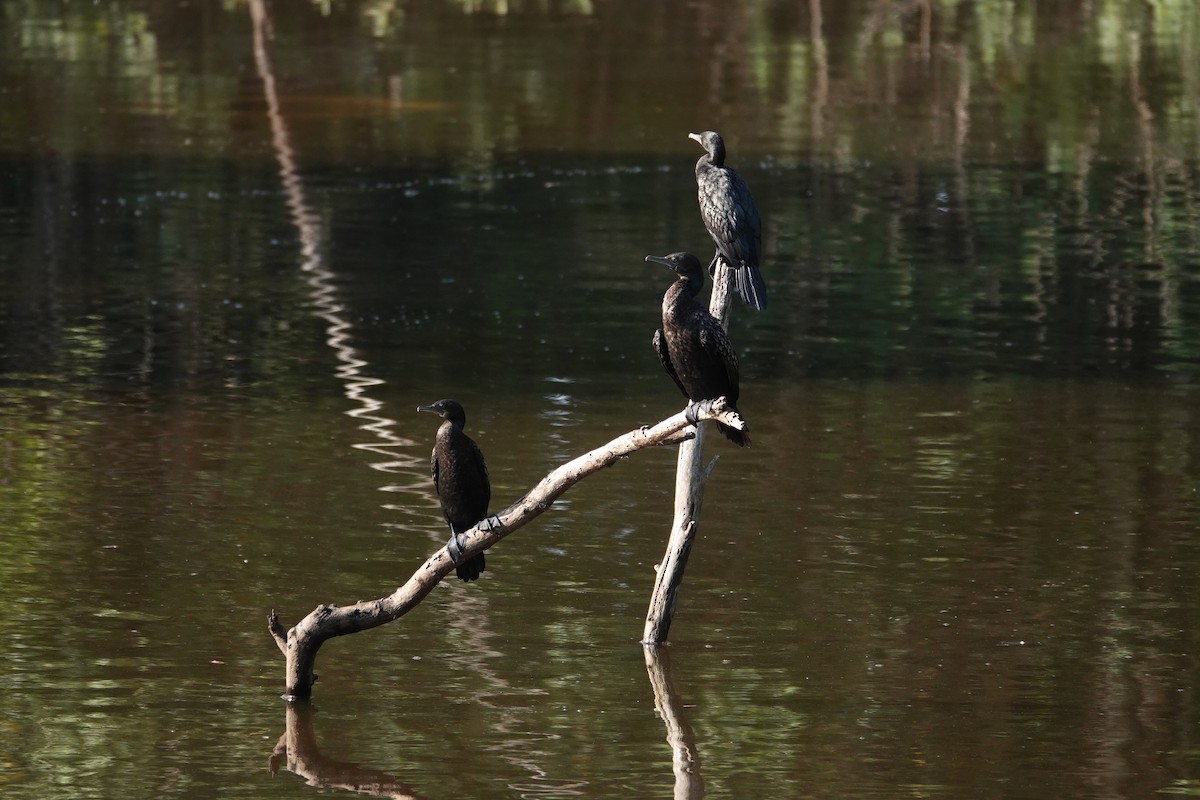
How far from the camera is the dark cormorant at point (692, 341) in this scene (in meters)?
10.2

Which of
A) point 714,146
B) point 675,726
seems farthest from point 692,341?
point 714,146

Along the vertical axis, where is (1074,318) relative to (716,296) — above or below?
below

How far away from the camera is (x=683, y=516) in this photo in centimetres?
1119

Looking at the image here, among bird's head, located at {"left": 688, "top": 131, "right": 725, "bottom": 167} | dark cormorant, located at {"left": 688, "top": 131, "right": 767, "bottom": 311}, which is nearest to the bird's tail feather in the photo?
dark cormorant, located at {"left": 688, "top": 131, "right": 767, "bottom": 311}

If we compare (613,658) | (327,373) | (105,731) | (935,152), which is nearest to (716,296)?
(613,658)

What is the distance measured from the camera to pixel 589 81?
33.1 m

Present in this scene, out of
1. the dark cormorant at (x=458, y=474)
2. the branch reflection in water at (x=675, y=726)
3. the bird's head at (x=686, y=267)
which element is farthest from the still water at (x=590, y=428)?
the bird's head at (x=686, y=267)

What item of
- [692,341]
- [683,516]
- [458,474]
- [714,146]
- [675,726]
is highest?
[714,146]

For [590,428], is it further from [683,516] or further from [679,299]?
[679,299]

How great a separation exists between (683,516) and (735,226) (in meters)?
1.32

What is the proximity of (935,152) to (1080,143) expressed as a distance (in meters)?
1.87

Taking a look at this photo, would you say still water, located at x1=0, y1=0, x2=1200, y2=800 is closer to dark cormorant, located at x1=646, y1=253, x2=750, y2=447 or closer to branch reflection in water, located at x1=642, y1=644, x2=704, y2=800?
branch reflection in water, located at x1=642, y1=644, x2=704, y2=800

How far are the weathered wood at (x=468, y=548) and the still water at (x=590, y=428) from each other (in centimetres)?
29

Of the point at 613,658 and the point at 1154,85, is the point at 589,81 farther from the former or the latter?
the point at 613,658
